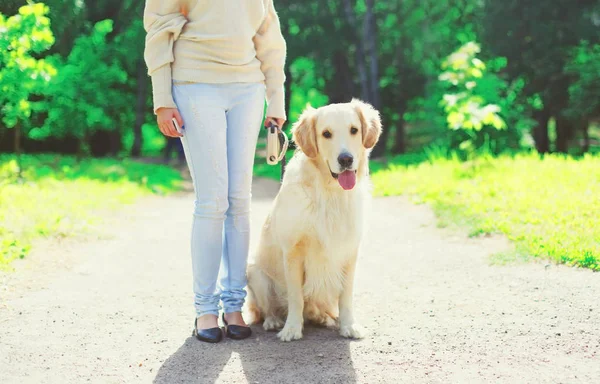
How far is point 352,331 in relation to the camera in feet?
11.4

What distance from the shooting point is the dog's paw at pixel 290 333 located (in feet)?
11.3

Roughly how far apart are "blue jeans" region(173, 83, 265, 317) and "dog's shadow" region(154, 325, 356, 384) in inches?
10.3

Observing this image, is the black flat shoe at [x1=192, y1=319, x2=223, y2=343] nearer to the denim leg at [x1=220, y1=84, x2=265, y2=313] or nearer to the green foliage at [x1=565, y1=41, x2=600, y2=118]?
the denim leg at [x1=220, y1=84, x2=265, y2=313]

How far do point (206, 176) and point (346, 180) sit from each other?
2.42ft

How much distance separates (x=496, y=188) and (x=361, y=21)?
41.9 ft

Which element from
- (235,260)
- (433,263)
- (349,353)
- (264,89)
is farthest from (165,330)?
(433,263)

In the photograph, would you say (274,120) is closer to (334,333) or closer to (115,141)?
(334,333)

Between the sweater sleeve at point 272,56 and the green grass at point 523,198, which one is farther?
the green grass at point 523,198

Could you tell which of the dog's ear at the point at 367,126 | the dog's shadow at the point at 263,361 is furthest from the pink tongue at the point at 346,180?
the dog's shadow at the point at 263,361

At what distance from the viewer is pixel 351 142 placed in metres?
3.40

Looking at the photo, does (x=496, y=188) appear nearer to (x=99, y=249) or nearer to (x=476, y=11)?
(x=99, y=249)

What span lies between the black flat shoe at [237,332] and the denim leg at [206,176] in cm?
13

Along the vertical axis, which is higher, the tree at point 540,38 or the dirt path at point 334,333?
the tree at point 540,38

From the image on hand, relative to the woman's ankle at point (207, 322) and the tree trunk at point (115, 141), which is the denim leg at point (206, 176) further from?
the tree trunk at point (115, 141)
